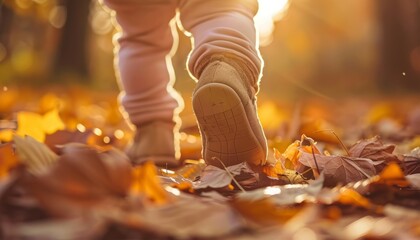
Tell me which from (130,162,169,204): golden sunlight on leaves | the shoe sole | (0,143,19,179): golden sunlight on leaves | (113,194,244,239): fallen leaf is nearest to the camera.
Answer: (113,194,244,239): fallen leaf

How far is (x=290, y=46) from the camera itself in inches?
965

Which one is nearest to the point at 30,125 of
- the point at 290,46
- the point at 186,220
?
the point at 186,220

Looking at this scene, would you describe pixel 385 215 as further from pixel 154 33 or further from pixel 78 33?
pixel 78 33

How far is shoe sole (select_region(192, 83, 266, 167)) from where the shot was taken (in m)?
1.59

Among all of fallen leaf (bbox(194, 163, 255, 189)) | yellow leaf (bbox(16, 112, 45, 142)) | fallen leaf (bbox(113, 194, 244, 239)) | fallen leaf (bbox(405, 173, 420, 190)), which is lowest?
fallen leaf (bbox(405, 173, 420, 190))

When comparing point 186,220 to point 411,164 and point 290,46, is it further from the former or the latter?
point 290,46

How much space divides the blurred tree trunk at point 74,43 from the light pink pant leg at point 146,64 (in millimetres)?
9064

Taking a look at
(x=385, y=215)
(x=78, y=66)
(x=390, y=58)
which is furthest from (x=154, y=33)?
(x=78, y=66)

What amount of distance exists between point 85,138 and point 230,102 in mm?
693

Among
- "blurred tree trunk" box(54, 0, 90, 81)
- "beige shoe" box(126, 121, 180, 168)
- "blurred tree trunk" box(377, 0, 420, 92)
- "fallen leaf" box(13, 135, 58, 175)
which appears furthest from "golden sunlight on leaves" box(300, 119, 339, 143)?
"blurred tree trunk" box(54, 0, 90, 81)

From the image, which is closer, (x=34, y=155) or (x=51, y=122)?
(x=34, y=155)

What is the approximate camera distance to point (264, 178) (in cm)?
162

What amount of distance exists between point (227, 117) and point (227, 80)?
3.6 inches

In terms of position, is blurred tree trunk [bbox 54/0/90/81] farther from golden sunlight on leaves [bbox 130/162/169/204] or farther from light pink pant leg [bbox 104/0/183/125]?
golden sunlight on leaves [bbox 130/162/169/204]
